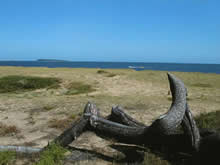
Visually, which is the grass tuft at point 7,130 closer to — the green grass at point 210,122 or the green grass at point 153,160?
the green grass at point 153,160

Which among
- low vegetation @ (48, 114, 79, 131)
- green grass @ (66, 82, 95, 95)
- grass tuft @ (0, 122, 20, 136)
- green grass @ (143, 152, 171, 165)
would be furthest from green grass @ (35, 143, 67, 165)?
green grass @ (66, 82, 95, 95)

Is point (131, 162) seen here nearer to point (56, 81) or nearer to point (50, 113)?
point (50, 113)

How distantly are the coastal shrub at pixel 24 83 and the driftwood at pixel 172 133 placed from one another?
41.2ft

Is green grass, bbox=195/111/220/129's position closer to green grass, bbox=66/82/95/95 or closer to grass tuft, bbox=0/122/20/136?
grass tuft, bbox=0/122/20/136

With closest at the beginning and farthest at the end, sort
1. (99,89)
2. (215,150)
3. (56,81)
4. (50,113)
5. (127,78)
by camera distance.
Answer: (215,150) < (50,113) < (99,89) < (56,81) < (127,78)

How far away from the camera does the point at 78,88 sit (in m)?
16.8

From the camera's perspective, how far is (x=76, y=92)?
15484 mm

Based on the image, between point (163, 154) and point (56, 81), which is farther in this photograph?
point (56, 81)

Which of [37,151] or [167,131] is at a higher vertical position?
[167,131]

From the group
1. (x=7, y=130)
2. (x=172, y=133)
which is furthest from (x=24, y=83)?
(x=172, y=133)

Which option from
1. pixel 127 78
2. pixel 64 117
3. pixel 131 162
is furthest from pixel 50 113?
pixel 127 78

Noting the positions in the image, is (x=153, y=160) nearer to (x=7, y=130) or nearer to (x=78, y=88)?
(x=7, y=130)

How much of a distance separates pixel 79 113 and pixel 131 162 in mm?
4986

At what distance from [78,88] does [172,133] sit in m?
13.2
